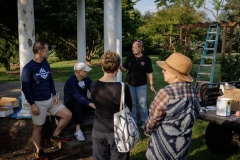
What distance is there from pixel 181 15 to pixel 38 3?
65.2 ft

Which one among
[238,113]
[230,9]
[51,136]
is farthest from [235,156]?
[230,9]

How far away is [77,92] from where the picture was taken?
4523mm

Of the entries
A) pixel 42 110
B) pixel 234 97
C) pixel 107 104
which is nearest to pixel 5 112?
pixel 42 110

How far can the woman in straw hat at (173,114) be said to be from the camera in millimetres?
2387

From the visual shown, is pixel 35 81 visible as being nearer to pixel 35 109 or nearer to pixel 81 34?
pixel 35 109

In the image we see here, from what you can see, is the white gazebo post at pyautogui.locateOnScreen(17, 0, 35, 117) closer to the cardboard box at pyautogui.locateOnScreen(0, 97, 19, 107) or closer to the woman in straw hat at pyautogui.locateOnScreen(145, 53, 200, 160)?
the cardboard box at pyautogui.locateOnScreen(0, 97, 19, 107)

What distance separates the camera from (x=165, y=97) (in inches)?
93.5

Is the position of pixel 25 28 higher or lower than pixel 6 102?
higher

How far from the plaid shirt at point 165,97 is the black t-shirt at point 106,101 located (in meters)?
0.40

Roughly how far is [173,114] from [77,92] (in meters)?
2.42

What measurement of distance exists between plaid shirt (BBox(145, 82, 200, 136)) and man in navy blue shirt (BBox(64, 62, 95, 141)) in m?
2.11

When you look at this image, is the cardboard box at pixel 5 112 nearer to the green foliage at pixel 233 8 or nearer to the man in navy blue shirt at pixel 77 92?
the man in navy blue shirt at pixel 77 92

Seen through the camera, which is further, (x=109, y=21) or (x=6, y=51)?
(x=6, y=51)

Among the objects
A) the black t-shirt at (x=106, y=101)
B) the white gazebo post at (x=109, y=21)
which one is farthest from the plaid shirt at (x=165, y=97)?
the white gazebo post at (x=109, y=21)
